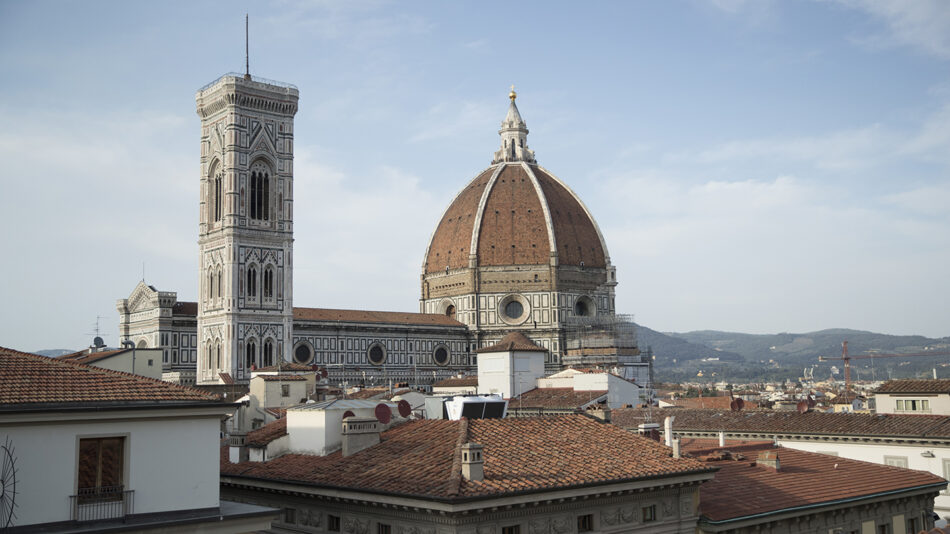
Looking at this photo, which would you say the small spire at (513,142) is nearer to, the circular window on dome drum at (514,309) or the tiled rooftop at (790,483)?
the circular window on dome drum at (514,309)

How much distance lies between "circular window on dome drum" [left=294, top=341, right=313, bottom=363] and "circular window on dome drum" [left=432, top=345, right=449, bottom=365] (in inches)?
653

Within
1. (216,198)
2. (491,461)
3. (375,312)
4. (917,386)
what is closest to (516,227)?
(375,312)

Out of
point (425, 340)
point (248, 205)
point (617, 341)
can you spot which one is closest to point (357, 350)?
point (425, 340)

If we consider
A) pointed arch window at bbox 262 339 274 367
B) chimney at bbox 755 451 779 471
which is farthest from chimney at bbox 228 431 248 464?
pointed arch window at bbox 262 339 274 367

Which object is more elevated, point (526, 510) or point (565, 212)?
point (565, 212)

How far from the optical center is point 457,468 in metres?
15.9

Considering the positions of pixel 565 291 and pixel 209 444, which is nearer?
pixel 209 444

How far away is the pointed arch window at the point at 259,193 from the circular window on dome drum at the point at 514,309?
33.7 metres

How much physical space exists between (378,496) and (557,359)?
90.6 meters

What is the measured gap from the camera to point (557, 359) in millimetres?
105875

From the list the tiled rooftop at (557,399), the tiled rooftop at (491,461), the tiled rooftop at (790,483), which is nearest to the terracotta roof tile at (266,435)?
the tiled rooftop at (491,461)

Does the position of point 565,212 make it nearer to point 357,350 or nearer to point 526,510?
point 357,350

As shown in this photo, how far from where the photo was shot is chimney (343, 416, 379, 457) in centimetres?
1889

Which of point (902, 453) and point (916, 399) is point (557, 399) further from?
point (902, 453)
